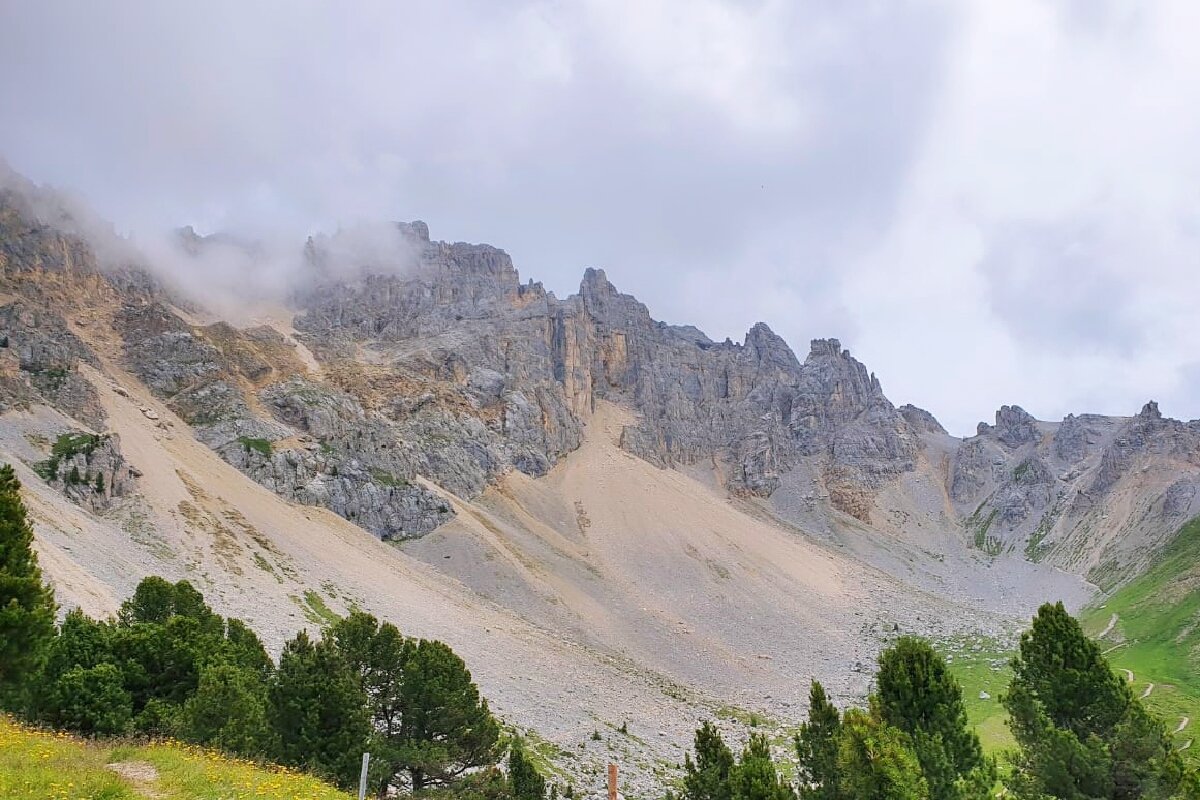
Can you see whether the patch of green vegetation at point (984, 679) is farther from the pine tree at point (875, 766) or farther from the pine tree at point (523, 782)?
the pine tree at point (875, 766)

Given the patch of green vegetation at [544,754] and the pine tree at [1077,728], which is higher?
the pine tree at [1077,728]

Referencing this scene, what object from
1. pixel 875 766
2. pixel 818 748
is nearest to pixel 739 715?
pixel 818 748

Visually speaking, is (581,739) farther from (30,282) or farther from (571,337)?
(571,337)

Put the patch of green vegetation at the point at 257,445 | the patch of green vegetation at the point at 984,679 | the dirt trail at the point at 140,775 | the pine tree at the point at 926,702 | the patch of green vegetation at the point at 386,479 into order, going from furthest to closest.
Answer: the patch of green vegetation at the point at 386,479 → the patch of green vegetation at the point at 257,445 → the patch of green vegetation at the point at 984,679 → the pine tree at the point at 926,702 → the dirt trail at the point at 140,775

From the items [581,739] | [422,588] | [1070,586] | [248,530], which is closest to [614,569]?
[422,588]

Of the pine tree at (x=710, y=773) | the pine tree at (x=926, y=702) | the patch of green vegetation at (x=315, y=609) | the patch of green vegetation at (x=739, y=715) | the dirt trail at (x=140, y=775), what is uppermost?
the pine tree at (x=926, y=702)

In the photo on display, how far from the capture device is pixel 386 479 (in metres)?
110

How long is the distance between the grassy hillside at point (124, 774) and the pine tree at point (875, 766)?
39.7 ft

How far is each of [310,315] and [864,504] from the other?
14349 cm

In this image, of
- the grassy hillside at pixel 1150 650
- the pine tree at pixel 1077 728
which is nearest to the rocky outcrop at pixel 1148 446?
the grassy hillside at pixel 1150 650

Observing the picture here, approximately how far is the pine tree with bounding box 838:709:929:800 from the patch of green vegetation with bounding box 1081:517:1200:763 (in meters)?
26.2

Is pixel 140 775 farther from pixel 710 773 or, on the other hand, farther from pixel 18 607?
pixel 710 773

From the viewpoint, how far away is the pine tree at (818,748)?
69.9ft

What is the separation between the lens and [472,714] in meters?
28.2
